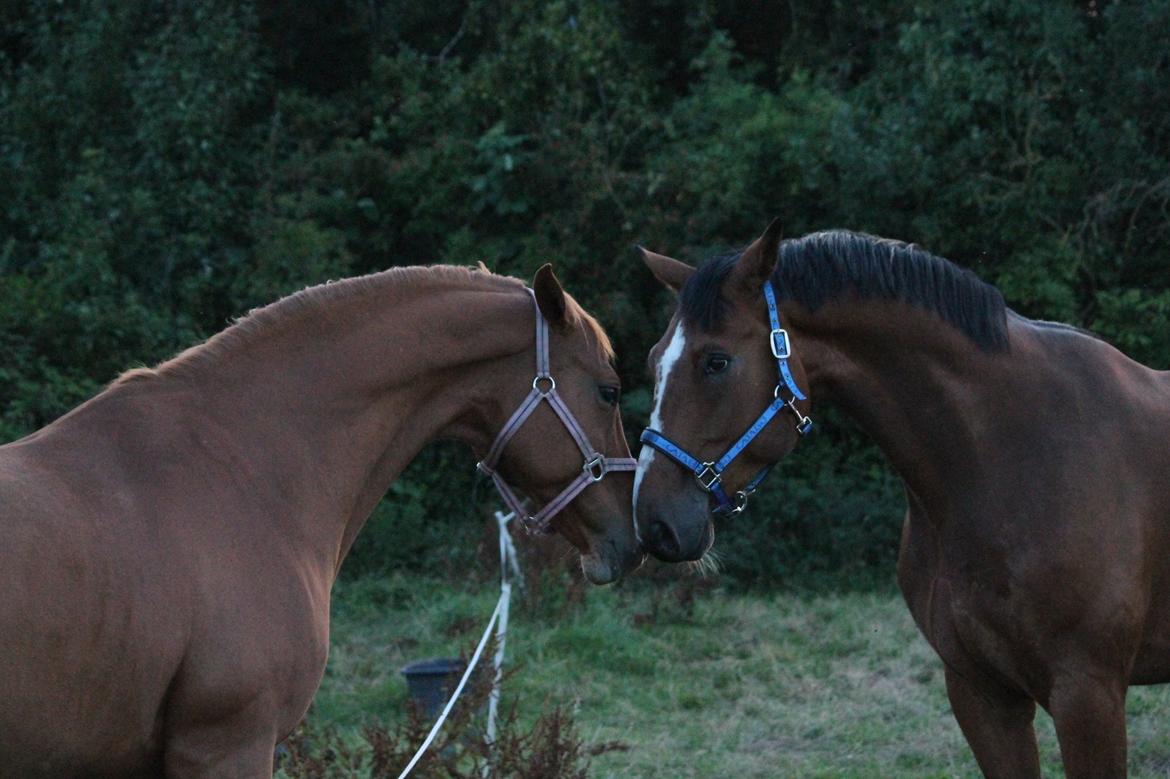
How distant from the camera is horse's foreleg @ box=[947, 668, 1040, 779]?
13.0 ft

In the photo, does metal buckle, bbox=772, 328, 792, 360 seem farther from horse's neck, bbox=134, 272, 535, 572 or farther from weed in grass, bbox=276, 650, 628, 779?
weed in grass, bbox=276, 650, 628, 779

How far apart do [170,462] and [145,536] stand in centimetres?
21

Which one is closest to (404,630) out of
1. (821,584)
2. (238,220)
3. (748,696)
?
(748,696)

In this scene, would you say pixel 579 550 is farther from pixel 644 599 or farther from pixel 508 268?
pixel 508 268

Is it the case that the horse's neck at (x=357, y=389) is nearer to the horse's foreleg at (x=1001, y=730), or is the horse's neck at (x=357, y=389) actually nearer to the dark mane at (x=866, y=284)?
the dark mane at (x=866, y=284)

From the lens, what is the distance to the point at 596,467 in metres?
3.61

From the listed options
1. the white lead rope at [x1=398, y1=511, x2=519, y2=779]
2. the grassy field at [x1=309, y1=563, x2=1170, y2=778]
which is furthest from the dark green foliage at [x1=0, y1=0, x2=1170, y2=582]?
the white lead rope at [x1=398, y1=511, x2=519, y2=779]

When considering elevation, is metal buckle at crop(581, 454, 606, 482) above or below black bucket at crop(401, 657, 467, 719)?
above

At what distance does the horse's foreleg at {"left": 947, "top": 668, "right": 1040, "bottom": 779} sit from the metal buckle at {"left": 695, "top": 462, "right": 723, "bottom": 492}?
3.20 ft

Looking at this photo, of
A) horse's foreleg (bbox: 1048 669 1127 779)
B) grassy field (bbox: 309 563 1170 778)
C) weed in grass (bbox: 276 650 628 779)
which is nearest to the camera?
horse's foreleg (bbox: 1048 669 1127 779)

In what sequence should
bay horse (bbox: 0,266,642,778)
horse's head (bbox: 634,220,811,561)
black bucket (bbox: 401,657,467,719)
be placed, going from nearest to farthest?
bay horse (bbox: 0,266,642,778), horse's head (bbox: 634,220,811,561), black bucket (bbox: 401,657,467,719)

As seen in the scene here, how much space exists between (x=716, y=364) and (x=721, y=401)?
0.11 metres

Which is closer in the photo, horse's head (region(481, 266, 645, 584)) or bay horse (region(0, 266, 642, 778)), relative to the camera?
bay horse (region(0, 266, 642, 778))

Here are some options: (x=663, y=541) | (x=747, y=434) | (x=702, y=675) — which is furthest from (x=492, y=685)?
(x=702, y=675)
